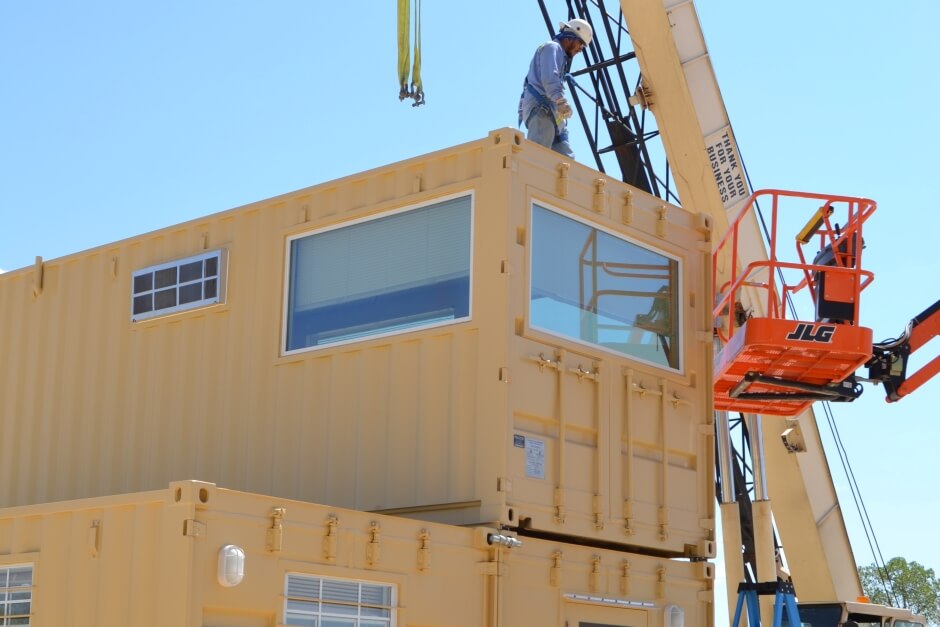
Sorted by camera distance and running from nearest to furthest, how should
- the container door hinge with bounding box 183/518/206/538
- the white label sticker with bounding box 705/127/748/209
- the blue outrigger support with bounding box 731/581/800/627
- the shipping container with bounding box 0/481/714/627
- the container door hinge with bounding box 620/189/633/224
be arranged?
the container door hinge with bounding box 183/518/206/538
the shipping container with bounding box 0/481/714/627
the blue outrigger support with bounding box 731/581/800/627
the container door hinge with bounding box 620/189/633/224
the white label sticker with bounding box 705/127/748/209

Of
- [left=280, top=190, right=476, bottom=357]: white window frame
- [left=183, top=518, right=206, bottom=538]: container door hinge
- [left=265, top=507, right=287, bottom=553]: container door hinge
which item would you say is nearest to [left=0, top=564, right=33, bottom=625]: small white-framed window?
[left=183, top=518, right=206, bottom=538]: container door hinge

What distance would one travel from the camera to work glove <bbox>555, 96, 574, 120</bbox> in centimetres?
1039

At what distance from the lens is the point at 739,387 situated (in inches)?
421

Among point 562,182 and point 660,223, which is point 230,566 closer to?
point 562,182

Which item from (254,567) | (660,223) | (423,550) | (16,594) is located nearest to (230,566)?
(254,567)

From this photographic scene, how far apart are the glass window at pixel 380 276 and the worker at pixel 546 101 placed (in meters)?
1.90

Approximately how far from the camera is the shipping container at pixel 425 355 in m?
8.55

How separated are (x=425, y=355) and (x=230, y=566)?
2679 millimetres

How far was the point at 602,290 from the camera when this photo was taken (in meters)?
9.37

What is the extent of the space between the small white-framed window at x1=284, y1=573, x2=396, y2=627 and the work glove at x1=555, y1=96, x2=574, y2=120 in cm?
455

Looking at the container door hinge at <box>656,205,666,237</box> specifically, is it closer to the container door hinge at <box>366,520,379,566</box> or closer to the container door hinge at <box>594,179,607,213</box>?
the container door hinge at <box>594,179,607,213</box>

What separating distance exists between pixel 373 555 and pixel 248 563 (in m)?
0.84

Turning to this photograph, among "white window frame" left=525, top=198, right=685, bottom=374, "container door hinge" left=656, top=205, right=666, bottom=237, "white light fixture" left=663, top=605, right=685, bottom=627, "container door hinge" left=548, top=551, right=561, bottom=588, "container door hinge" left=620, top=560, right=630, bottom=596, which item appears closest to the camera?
"container door hinge" left=548, top=551, right=561, bottom=588

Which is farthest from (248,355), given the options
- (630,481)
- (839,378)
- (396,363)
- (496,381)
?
(839,378)
